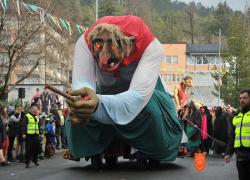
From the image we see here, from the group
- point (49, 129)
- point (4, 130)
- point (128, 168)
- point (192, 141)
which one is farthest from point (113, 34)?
point (192, 141)

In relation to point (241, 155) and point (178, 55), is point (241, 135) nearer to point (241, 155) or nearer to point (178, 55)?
point (241, 155)

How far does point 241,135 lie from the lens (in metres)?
8.76

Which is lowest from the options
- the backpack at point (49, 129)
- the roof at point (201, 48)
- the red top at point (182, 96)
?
the backpack at point (49, 129)

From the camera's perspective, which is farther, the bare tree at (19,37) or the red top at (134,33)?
the bare tree at (19,37)

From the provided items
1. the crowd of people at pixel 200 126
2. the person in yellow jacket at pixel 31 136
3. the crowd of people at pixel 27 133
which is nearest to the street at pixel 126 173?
the person in yellow jacket at pixel 31 136

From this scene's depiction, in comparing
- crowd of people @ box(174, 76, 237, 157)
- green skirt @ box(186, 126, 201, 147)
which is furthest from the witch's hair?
green skirt @ box(186, 126, 201, 147)

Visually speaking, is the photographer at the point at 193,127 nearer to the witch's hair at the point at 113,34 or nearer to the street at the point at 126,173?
the street at the point at 126,173

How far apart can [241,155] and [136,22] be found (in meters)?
4.65

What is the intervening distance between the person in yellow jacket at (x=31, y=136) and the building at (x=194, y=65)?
65.9 metres

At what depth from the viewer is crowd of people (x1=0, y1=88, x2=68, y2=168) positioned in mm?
15805

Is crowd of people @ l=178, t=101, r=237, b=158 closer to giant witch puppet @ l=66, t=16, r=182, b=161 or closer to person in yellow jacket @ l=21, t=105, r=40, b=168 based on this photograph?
person in yellow jacket @ l=21, t=105, r=40, b=168

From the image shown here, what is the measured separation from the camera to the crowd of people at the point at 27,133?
15.8m

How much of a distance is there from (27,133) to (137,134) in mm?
4530

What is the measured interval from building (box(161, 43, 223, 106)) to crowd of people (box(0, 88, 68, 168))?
62.3 meters
